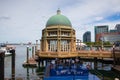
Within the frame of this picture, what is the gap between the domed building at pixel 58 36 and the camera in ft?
254

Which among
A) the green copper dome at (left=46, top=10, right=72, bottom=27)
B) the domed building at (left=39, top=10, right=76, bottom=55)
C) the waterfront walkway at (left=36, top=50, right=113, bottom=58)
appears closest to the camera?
the waterfront walkway at (left=36, top=50, right=113, bottom=58)

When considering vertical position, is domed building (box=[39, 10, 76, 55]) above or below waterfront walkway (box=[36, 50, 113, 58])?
above

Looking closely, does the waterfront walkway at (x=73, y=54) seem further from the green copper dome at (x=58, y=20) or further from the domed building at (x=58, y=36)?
the green copper dome at (x=58, y=20)

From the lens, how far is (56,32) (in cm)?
7838

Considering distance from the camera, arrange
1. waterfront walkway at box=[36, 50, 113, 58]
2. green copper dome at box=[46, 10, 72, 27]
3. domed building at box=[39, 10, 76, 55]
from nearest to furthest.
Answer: waterfront walkway at box=[36, 50, 113, 58] → domed building at box=[39, 10, 76, 55] → green copper dome at box=[46, 10, 72, 27]

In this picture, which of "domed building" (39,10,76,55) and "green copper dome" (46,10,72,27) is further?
"green copper dome" (46,10,72,27)

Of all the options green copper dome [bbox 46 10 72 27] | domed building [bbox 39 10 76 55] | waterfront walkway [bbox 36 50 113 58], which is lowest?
waterfront walkway [bbox 36 50 113 58]

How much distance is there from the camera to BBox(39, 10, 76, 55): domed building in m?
77.4

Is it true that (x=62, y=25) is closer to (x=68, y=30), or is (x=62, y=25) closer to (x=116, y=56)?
(x=68, y=30)

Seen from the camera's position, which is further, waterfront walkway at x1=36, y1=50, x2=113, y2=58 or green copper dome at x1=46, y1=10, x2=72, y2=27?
green copper dome at x1=46, y1=10, x2=72, y2=27

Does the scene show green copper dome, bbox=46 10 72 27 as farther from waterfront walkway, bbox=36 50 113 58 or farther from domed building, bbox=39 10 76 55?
waterfront walkway, bbox=36 50 113 58

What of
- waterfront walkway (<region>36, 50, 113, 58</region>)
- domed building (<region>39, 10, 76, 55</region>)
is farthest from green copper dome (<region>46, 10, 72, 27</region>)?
waterfront walkway (<region>36, 50, 113, 58</region>)

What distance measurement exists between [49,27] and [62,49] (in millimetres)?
9063

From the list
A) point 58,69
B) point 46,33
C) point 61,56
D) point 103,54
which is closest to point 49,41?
point 46,33
